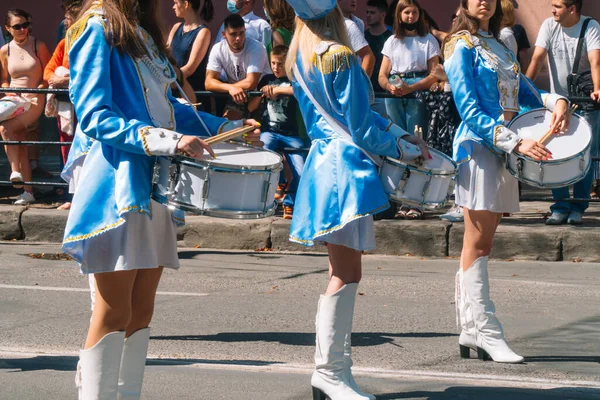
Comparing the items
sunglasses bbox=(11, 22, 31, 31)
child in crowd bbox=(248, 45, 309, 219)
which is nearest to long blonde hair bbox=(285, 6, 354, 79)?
child in crowd bbox=(248, 45, 309, 219)

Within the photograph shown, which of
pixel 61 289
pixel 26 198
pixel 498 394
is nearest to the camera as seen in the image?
pixel 498 394

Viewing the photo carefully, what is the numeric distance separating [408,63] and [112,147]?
7022 millimetres

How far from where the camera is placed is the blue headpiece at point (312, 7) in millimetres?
4770

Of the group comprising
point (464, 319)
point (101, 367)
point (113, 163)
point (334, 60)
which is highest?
point (334, 60)

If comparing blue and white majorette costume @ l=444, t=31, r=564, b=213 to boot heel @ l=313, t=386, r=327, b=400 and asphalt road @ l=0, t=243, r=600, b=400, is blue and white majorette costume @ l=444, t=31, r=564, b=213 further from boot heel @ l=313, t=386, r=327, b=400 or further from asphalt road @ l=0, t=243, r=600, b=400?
boot heel @ l=313, t=386, r=327, b=400

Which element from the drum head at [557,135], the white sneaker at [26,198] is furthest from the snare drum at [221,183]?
the white sneaker at [26,198]

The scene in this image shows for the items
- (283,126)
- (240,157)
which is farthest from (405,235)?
(240,157)

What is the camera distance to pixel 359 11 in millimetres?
15578

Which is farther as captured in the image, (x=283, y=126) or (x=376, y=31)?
(x=376, y=31)

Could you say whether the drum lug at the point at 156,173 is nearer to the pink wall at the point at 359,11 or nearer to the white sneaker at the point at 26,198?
the white sneaker at the point at 26,198

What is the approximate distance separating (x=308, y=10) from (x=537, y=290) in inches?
153

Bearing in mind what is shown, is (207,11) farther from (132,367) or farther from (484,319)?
(132,367)

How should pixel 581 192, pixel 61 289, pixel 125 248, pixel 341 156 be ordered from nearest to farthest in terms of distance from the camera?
1. pixel 125 248
2. pixel 341 156
3. pixel 61 289
4. pixel 581 192

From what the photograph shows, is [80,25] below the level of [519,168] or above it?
above
